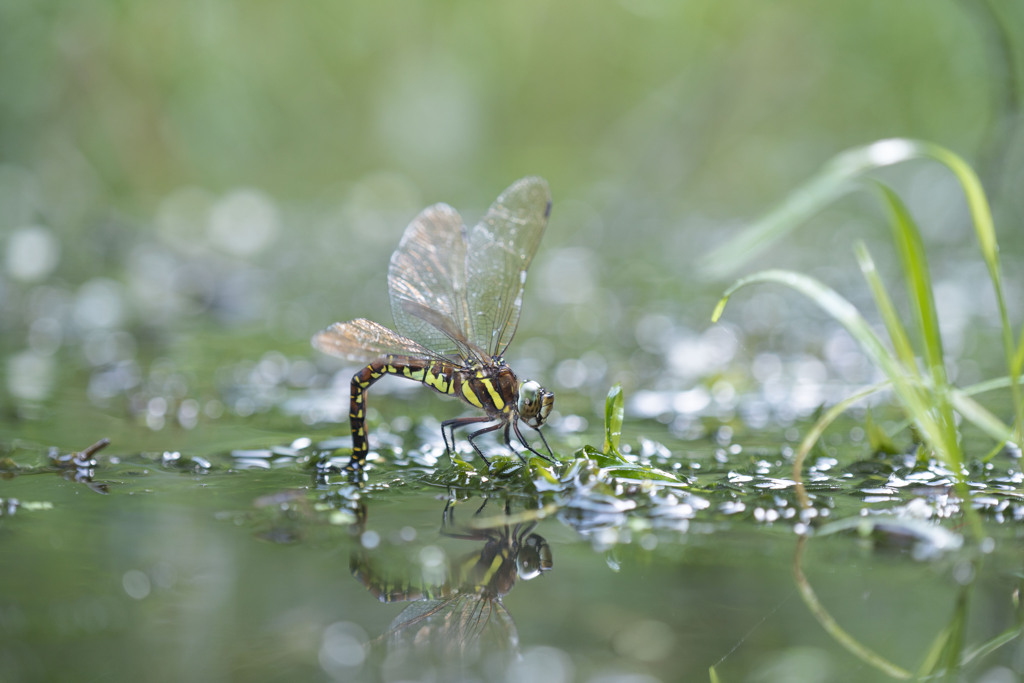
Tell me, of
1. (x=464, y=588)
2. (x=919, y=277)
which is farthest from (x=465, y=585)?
(x=919, y=277)

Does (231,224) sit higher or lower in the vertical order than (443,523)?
higher

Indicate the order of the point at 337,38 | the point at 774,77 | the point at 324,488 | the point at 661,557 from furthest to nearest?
the point at 337,38 < the point at 774,77 < the point at 324,488 < the point at 661,557

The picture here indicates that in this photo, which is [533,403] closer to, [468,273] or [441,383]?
[441,383]

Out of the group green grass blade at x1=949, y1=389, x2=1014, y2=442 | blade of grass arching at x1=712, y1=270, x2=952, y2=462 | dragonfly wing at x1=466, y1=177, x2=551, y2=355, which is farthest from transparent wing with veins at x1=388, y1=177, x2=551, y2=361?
green grass blade at x1=949, y1=389, x2=1014, y2=442

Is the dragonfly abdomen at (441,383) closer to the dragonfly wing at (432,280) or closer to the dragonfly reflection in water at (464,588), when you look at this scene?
the dragonfly wing at (432,280)

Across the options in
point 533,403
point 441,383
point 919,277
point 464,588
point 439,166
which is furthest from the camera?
point 439,166

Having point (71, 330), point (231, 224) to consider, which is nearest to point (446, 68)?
point (231, 224)

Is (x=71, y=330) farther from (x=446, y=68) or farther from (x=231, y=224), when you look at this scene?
(x=446, y=68)

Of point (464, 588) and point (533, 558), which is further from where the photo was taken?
point (533, 558)

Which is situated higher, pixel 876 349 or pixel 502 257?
pixel 502 257
